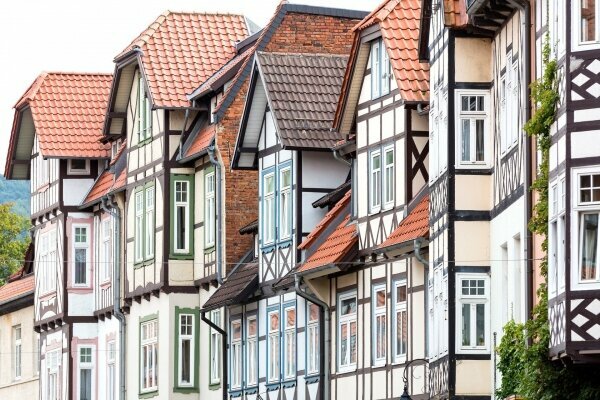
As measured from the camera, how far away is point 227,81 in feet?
178

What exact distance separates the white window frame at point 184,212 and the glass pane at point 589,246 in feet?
88.8

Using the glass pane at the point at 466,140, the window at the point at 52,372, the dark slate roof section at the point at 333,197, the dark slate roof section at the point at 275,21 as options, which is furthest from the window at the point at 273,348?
the window at the point at 52,372

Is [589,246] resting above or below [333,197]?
below

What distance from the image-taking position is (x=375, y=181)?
145 ft

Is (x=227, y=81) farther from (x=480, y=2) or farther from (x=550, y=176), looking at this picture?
(x=550, y=176)

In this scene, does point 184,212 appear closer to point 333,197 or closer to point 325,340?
point 333,197

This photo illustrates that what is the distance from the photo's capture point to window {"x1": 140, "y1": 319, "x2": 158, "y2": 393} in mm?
56750

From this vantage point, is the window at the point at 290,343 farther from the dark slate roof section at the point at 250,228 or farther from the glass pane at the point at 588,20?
the glass pane at the point at 588,20

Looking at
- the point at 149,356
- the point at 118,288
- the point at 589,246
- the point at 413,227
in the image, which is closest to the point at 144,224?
the point at 118,288

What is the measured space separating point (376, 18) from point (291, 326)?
354 inches

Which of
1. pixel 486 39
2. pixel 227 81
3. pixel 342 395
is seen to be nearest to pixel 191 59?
pixel 227 81

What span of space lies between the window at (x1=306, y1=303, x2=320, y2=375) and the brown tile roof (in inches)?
370

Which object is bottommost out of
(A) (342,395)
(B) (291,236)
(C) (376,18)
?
(A) (342,395)

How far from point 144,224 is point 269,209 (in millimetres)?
8031
